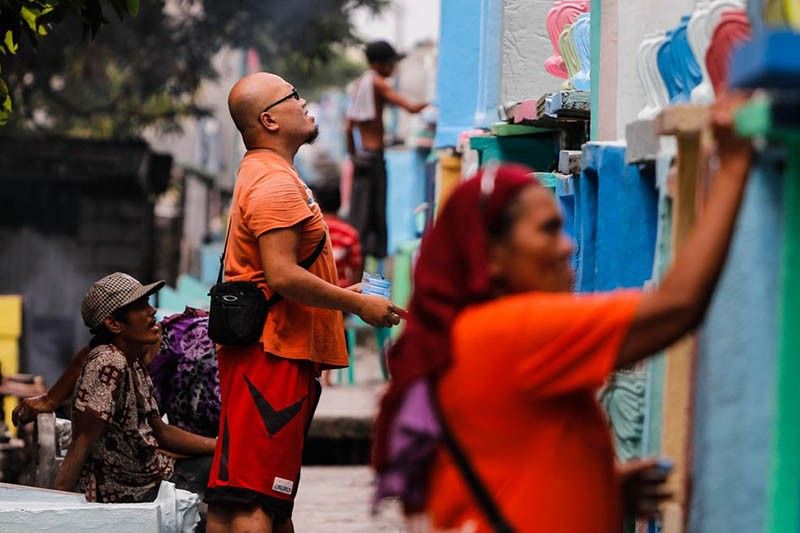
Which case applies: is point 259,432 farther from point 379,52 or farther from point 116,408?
point 379,52

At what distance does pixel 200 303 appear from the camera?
15477 millimetres

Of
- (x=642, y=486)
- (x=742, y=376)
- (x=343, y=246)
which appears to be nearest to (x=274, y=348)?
(x=642, y=486)

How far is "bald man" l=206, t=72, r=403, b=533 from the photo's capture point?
6188 millimetres

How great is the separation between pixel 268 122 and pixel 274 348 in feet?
2.91

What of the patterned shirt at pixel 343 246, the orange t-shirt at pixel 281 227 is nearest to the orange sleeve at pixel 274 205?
the orange t-shirt at pixel 281 227

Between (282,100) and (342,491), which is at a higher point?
(282,100)

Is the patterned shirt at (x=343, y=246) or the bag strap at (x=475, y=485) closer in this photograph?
the bag strap at (x=475, y=485)

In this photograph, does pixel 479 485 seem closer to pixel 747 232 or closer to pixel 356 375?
pixel 747 232

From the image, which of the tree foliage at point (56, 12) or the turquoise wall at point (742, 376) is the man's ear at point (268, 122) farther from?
the turquoise wall at point (742, 376)

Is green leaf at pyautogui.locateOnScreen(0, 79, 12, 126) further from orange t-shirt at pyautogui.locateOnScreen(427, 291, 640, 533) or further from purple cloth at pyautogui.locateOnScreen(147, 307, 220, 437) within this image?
orange t-shirt at pyautogui.locateOnScreen(427, 291, 640, 533)

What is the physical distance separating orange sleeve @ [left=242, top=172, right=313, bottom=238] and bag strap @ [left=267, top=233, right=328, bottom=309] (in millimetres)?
141

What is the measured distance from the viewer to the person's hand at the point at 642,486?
13.3ft

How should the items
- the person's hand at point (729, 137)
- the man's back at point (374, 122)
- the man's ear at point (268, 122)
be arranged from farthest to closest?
1. the man's back at point (374, 122)
2. the man's ear at point (268, 122)
3. the person's hand at point (729, 137)

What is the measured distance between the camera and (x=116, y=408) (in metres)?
6.68
